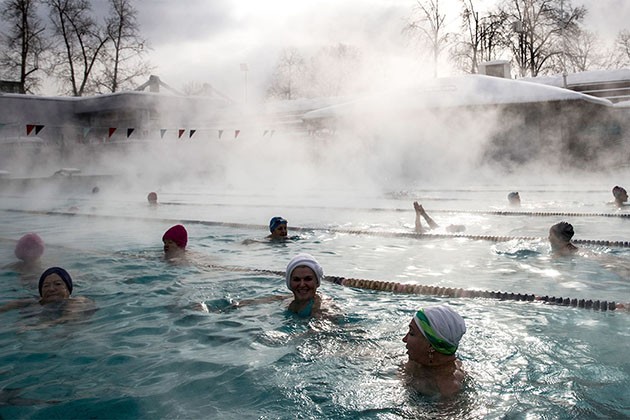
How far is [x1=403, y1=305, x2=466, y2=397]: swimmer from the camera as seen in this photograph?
8.89ft

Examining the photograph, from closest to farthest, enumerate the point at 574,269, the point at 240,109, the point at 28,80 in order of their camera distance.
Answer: the point at 574,269
the point at 240,109
the point at 28,80

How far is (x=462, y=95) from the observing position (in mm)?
17359

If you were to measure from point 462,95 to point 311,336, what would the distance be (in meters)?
15.3

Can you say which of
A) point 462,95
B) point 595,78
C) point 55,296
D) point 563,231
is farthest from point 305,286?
point 595,78

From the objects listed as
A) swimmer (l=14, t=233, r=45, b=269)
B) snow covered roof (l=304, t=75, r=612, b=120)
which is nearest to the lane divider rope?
swimmer (l=14, t=233, r=45, b=269)

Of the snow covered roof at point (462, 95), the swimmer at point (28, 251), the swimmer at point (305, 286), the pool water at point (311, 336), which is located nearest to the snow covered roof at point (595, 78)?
the snow covered roof at point (462, 95)

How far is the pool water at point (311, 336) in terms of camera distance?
269 centimetres

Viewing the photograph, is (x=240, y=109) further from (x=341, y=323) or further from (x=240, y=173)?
(x=341, y=323)

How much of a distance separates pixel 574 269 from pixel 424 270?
5.10 ft

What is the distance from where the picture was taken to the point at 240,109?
983 inches

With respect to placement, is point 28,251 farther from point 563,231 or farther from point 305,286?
point 563,231

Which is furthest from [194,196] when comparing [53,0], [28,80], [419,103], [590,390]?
[53,0]

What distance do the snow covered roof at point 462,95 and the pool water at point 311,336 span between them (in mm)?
9398

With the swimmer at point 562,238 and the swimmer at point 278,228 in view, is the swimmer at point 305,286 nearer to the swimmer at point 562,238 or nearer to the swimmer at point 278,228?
the swimmer at point 562,238
